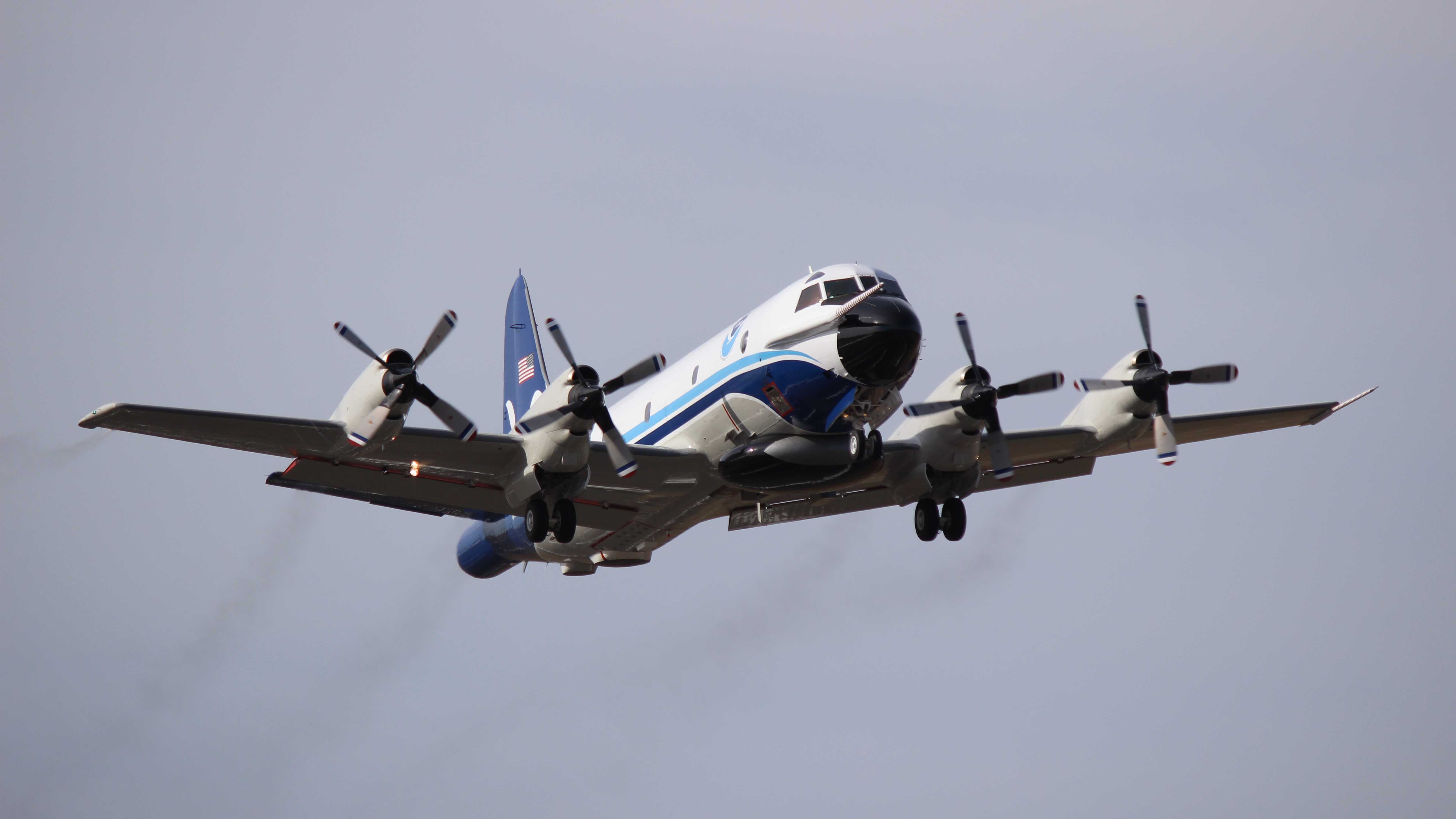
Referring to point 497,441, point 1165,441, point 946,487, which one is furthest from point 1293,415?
point 497,441

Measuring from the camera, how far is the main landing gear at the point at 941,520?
28.6m

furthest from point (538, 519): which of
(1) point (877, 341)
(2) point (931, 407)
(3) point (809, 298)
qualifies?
(2) point (931, 407)

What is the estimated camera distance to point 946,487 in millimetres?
28703

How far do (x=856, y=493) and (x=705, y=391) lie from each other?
237 inches

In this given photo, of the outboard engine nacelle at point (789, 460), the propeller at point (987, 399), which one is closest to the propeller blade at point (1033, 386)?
the propeller at point (987, 399)

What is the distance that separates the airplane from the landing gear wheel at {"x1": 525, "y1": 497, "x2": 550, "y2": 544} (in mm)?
32

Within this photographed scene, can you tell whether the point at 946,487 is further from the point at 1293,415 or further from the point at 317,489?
the point at 317,489

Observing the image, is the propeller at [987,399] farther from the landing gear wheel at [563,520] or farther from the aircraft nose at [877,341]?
the landing gear wheel at [563,520]

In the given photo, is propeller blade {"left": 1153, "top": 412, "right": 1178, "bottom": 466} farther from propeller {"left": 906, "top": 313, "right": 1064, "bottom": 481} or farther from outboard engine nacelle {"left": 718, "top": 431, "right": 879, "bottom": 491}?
outboard engine nacelle {"left": 718, "top": 431, "right": 879, "bottom": 491}

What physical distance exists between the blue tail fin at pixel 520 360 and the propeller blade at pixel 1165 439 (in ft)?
51.4

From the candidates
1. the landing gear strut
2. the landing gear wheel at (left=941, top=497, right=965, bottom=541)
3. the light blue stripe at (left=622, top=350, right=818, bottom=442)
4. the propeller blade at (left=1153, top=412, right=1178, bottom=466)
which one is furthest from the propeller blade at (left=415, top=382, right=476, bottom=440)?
the propeller blade at (left=1153, top=412, right=1178, bottom=466)

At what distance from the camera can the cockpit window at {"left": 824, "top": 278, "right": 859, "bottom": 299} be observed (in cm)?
2569

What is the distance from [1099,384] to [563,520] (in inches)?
438

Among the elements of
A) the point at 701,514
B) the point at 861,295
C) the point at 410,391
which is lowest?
the point at 701,514
